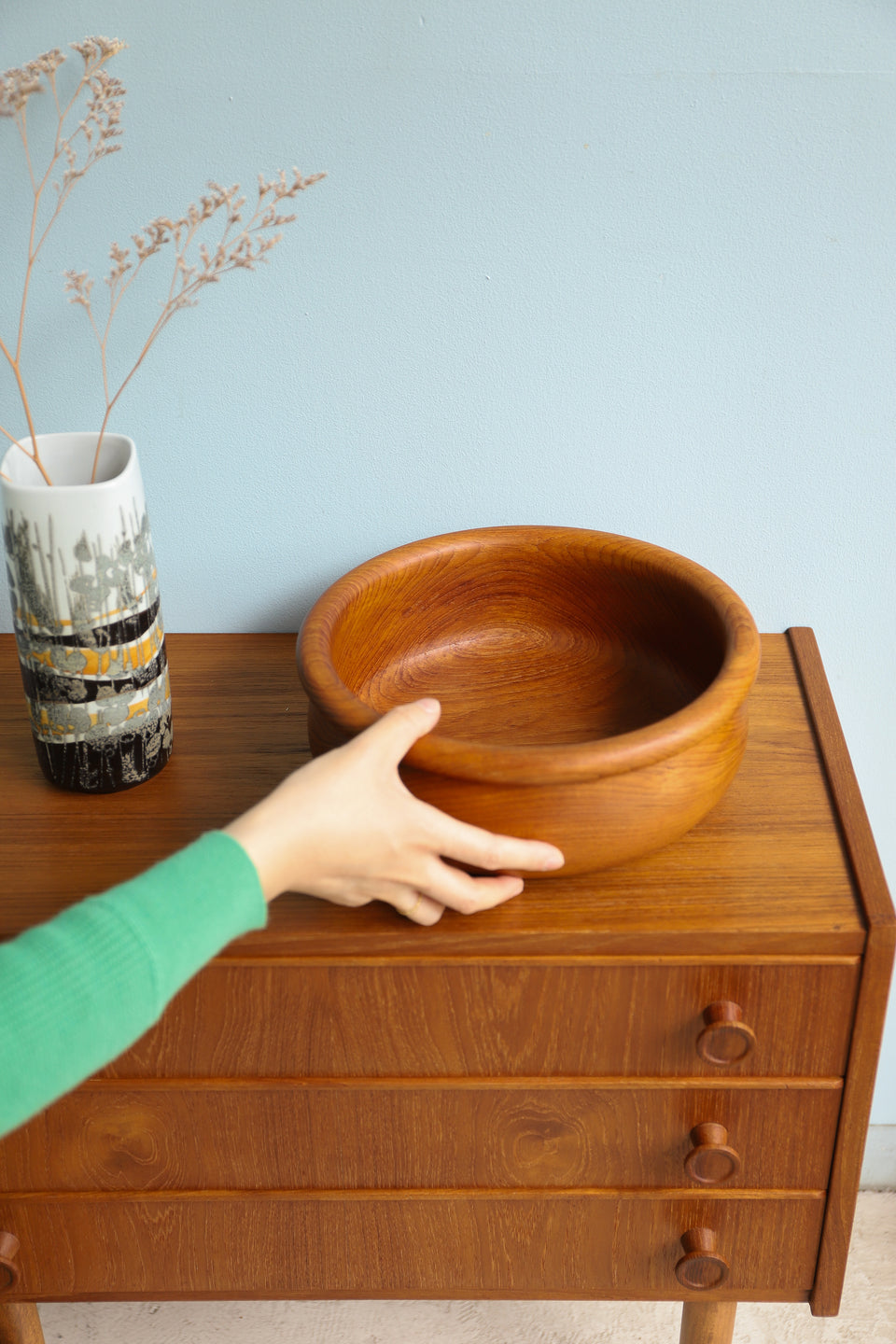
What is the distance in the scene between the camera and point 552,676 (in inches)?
38.7

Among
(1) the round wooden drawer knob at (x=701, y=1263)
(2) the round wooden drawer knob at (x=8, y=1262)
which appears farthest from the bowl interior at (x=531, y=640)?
(2) the round wooden drawer knob at (x=8, y=1262)

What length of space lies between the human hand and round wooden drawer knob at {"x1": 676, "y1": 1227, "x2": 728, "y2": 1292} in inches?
15.1

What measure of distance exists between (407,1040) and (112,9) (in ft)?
2.76

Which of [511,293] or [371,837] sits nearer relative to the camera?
[371,837]

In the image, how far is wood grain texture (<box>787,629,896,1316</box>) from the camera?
777 millimetres

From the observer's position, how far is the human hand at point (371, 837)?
0.69 m

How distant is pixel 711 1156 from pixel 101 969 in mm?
507

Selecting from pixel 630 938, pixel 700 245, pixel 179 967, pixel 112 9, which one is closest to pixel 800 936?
pixel 630 938

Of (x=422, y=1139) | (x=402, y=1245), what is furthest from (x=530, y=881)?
(x=402, y=1245)

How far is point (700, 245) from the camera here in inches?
37.3

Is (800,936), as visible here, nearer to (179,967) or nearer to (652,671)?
(652,671)

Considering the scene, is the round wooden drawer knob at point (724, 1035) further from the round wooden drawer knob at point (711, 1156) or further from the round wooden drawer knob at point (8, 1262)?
the round wooden drawer knob at point (8, 1262)

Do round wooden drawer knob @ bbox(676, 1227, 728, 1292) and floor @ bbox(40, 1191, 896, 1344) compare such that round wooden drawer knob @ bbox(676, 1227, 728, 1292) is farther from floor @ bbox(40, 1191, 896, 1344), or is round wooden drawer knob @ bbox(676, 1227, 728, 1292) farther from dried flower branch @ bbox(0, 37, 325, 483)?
dried flower branch @ bbox(0, 37, 325, 483)

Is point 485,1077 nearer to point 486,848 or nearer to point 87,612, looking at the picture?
point 486,848
